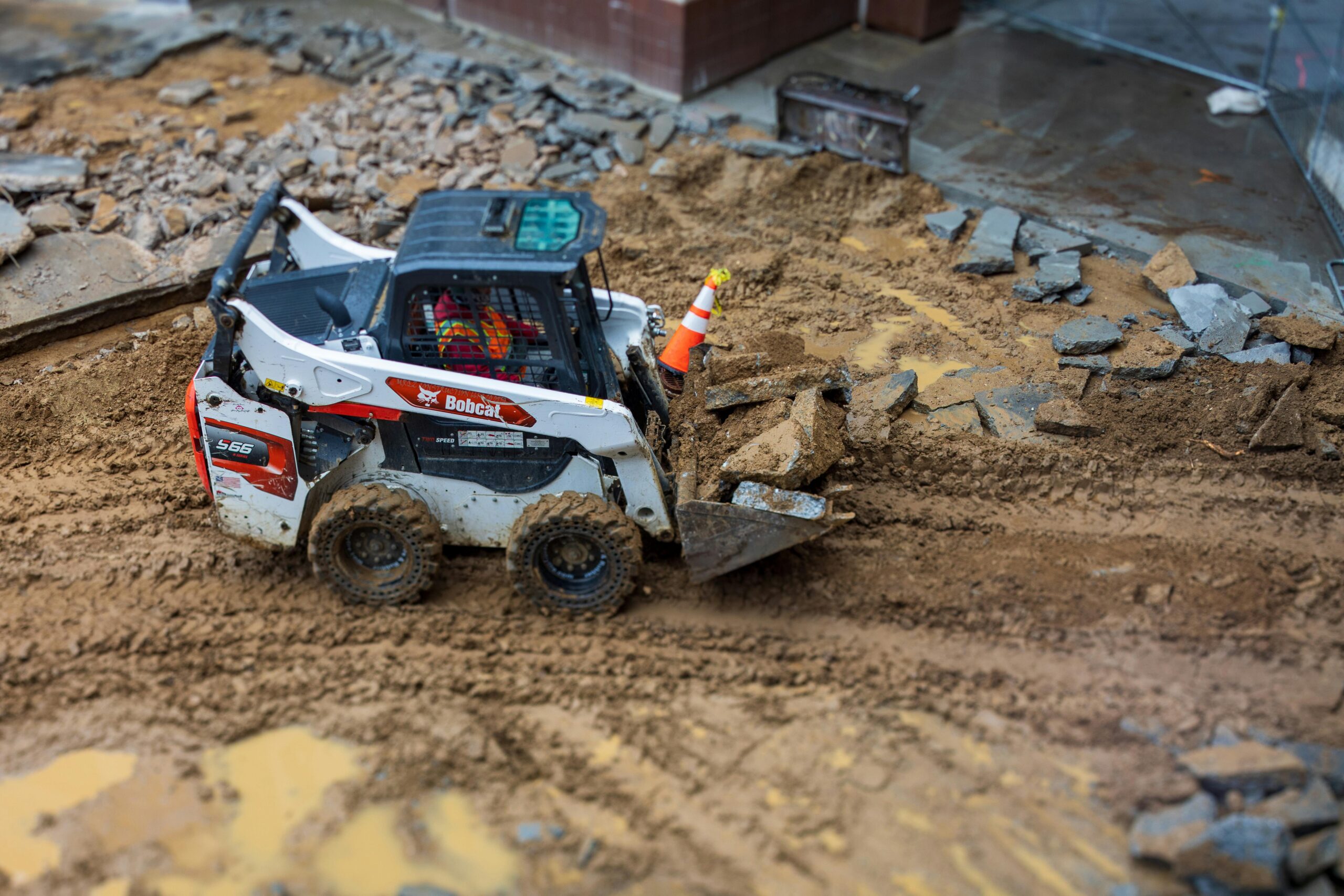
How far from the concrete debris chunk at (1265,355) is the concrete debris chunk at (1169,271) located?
761 millimetres

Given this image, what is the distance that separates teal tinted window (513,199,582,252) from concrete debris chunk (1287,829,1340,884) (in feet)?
12.1

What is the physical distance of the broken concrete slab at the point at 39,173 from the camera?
8.30m

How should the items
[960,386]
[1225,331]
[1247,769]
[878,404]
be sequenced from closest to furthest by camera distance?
[1247,769] → [878,404] → [960,386] → [1225,331]

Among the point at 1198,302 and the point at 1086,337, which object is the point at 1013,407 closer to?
the point at 1086,337

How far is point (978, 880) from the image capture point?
3.85m

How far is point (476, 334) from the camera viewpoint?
477cm

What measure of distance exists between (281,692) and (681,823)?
1.92 metres

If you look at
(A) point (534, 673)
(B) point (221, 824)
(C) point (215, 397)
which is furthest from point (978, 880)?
(C) point (215, 397)

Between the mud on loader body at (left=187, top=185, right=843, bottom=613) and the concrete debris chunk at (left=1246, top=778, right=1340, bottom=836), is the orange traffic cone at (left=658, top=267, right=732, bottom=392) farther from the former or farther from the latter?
the concrete debris chunk at (left=1246, top=778, right=1340, bottom=836)

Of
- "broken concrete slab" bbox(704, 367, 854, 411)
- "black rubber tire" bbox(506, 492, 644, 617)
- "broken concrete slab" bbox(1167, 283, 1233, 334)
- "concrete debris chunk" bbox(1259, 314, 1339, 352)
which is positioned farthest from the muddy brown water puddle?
"concrete debris chunk" bbox(1259, 314, 1339, 352)

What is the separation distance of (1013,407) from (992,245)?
2.00 m

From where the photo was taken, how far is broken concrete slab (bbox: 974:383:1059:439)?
19.7 feet

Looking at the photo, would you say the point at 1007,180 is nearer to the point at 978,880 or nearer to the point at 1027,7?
the point at 1027,7

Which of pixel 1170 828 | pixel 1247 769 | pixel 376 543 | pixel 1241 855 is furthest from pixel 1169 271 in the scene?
pixel 376 543
